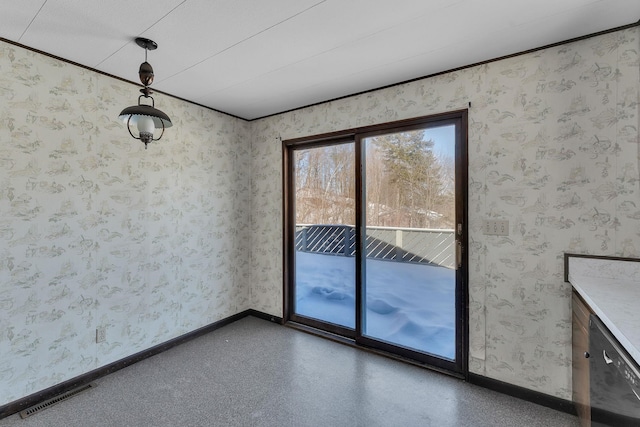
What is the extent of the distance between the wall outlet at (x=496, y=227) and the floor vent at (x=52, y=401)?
3.35m

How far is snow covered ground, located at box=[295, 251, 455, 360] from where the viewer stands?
2621 millimetres

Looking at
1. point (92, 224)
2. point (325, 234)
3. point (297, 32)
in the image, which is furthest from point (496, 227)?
point (92, 224)

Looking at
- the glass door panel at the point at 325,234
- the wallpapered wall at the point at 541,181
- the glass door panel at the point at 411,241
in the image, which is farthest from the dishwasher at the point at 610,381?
the glass door panel at the point at 325,234

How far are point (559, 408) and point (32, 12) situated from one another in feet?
13.7

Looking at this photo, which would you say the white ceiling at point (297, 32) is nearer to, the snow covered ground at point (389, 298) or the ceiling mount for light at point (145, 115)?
the ceiling mount for light at point (145, 115)

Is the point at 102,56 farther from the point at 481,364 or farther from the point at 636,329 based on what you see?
the point at 481,364

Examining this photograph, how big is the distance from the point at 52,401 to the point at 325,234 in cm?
260

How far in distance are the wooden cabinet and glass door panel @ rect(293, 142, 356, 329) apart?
1.77 m

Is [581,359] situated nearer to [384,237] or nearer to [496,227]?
[496,227]

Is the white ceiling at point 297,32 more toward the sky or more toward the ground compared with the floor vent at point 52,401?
more toward the sky

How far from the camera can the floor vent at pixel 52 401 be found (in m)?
2.02

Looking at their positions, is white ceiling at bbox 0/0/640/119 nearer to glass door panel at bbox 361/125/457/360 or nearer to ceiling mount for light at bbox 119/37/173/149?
ceiling mount for light at bbox 119/37/173/149

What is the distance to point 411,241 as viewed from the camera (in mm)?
2734

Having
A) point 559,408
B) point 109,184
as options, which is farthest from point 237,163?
point 559,408
